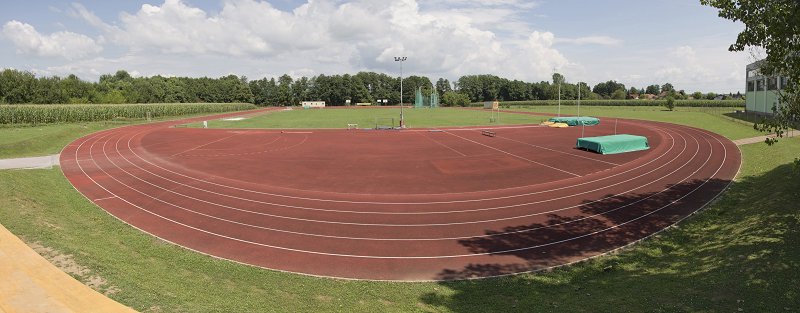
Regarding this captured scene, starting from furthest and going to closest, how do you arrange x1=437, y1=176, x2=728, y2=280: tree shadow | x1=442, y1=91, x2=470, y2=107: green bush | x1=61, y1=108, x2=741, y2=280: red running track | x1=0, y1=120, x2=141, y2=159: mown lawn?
x1=442, y1=91, x2=470, y2=107: green bush
x1=0, y1=120, x2=141, y2=159: mown lawn
x1=61, y1=108, x2=741, y2=280: red running track
x1=437, y1=176, x2=728, y2=280: tree shadow

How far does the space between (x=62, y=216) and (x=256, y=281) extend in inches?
421

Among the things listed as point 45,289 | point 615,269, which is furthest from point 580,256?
point 45,289

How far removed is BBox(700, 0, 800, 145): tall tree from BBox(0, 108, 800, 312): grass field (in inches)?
144

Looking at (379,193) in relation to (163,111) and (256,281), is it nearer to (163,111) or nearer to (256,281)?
(256,281)

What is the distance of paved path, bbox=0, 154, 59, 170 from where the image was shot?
26792 mm

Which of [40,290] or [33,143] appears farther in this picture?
[33,143]

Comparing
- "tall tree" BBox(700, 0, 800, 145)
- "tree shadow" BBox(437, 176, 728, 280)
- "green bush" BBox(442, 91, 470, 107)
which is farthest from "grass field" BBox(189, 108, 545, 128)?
"green bush" BBox(442, 91, 470, 107)

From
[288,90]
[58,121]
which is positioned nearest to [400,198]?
[58,121]

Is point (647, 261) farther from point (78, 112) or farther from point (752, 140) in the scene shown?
point (78, 112)

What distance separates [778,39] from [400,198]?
15662mm

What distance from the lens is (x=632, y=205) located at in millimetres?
20578

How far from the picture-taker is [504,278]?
13.2 metres

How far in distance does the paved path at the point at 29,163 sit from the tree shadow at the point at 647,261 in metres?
Answer: 28.6

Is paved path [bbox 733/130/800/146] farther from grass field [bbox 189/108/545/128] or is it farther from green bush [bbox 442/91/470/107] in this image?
green bush [bbox 442/91/470/107]
